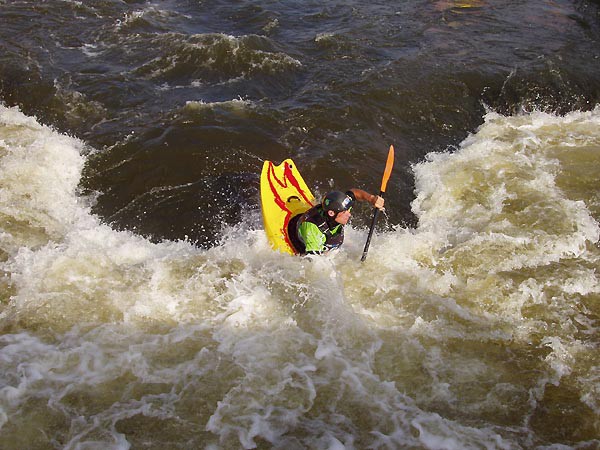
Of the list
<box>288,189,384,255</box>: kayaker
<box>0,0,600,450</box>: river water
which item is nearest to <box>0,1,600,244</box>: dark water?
<box>0,0,600,450</box>: river water

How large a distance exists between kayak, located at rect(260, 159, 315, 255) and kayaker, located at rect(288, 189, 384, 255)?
159mm

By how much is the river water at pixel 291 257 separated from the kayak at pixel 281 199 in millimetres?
214

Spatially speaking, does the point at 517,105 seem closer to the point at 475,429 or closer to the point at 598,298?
the point at 598,298

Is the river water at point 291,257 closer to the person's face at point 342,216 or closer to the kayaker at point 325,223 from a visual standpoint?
the kayaker at point 325,223

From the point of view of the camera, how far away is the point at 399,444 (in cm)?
419

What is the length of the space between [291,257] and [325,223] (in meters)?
0.64

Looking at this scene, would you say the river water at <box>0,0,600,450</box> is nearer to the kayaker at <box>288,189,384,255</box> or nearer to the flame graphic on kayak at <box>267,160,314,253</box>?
the kayaker at <box>288,189,384,255</box>

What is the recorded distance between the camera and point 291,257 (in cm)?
608

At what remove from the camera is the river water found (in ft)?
14.5

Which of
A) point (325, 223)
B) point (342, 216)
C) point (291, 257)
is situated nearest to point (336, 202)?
point (342, 216)

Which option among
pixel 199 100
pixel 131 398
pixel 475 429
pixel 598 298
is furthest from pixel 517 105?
pixel 131 398

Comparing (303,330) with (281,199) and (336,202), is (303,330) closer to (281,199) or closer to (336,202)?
(336,202)

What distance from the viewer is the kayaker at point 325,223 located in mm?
5582

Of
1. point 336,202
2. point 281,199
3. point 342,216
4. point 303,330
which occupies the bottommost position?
point 303,330
